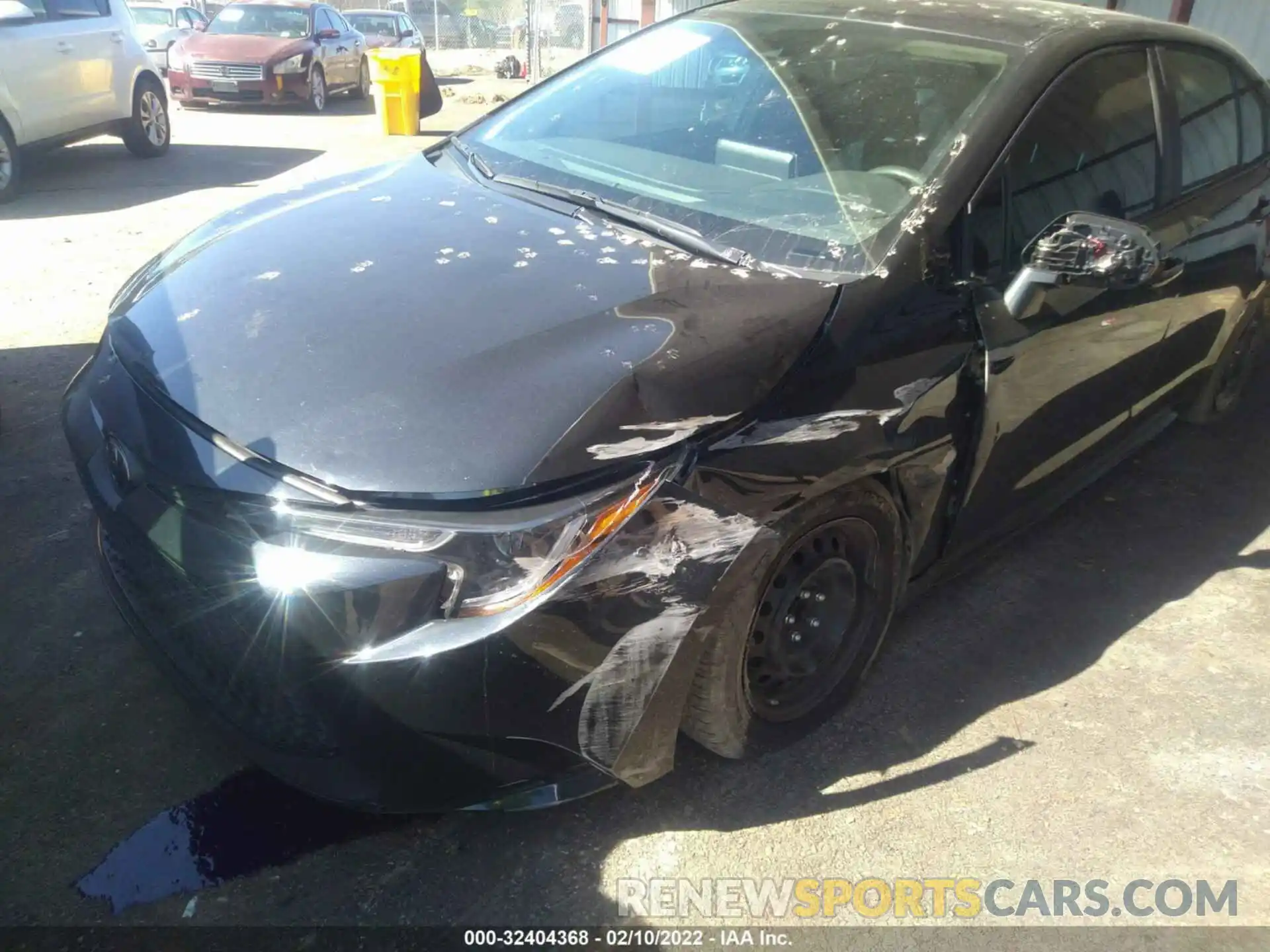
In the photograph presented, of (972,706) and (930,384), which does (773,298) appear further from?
(972,706)

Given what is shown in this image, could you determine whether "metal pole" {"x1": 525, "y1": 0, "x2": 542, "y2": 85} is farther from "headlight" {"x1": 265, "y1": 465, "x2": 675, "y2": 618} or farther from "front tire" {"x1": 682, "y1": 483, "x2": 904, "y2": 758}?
"headlight" {"x1": 265, "y1": 465, "x2": 675, "y2": 618}

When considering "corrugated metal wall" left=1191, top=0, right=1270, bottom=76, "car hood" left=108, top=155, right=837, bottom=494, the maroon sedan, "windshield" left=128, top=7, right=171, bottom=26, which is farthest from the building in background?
"windshield" left=128, top=7, right=171, bottom=26

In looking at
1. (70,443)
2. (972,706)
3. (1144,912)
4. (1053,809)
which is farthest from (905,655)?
(70,443)

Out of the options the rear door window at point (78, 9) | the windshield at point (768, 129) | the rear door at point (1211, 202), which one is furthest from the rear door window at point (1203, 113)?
the rear door window at point (78, 9)

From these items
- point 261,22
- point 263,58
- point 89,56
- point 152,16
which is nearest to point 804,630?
point 89,56

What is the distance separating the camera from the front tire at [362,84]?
15.2 meters

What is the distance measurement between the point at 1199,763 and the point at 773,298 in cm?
170

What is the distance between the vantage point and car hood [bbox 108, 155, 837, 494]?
182cm

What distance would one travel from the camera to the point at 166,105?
9.61 m

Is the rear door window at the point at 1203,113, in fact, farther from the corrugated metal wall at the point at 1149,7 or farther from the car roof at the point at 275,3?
the car roof at the point at 275,3

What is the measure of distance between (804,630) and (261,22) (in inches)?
567

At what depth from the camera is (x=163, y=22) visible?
1892 cm

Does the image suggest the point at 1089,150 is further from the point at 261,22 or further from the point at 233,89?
the point at 261,22

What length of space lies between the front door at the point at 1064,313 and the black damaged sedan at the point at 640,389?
0.6 inches
